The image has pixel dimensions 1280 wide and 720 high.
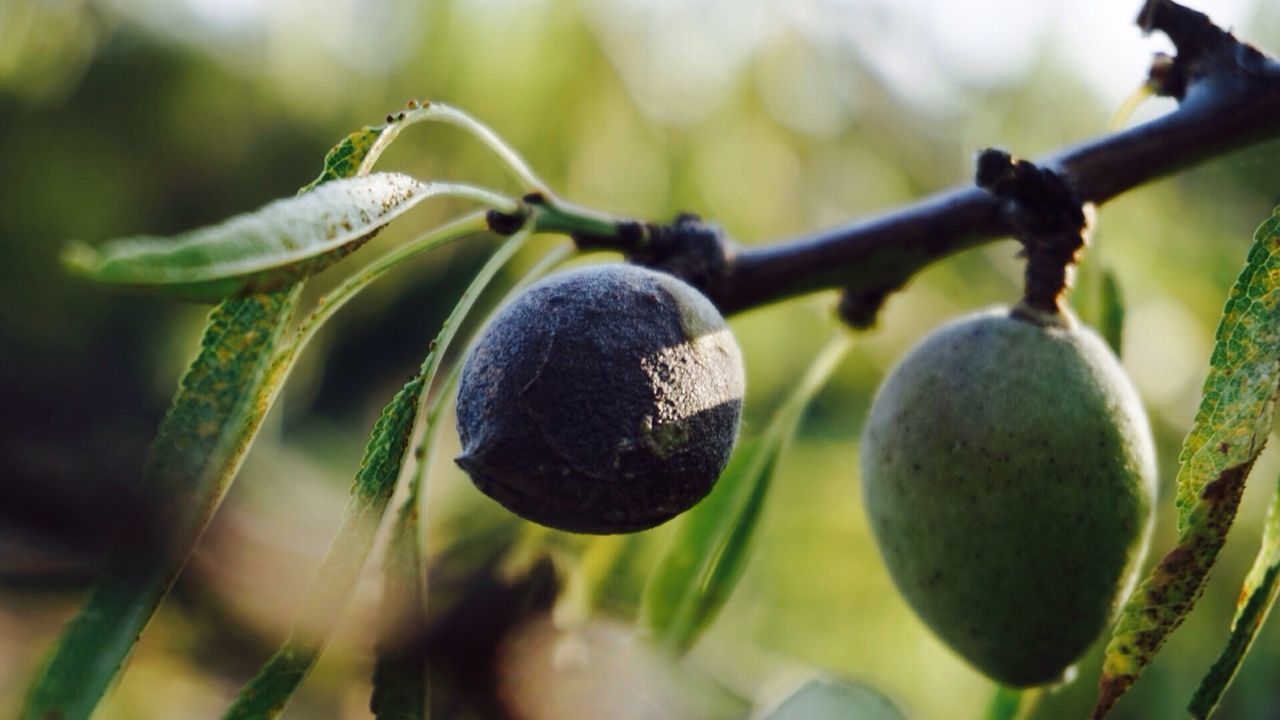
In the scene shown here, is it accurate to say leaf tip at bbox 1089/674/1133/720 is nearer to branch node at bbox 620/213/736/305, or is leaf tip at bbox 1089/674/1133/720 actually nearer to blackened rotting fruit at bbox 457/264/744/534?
blackened rotting fruit at bbox 457/264/744/534

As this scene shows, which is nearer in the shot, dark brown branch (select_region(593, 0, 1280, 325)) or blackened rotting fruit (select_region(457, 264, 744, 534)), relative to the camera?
A: blackened rotting fruit (select_region(457, 264, 744, 534))

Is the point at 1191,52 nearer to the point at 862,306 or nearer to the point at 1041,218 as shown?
the point at 1041,218

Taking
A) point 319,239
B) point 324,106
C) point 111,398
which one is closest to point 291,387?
point 111,398

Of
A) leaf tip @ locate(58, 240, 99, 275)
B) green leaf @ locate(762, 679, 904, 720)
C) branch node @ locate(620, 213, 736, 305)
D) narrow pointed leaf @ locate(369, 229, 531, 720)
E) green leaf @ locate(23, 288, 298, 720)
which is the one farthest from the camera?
green leaf @ locate(762, 679, 904, 720)

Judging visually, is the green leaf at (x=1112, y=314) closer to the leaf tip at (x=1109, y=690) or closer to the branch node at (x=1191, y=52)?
the branch node at (x=1191, y=52)

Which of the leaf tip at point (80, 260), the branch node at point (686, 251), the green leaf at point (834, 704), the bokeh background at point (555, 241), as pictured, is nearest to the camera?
the leaf tip at point (80, 260)

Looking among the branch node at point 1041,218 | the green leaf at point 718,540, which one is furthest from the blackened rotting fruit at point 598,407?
the green leaf at point 718,540

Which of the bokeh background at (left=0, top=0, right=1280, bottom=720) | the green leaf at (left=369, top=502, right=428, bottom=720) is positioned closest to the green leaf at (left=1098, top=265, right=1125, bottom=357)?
the bokeh background at (left=0, top=0, right=1280, bottom=720)
